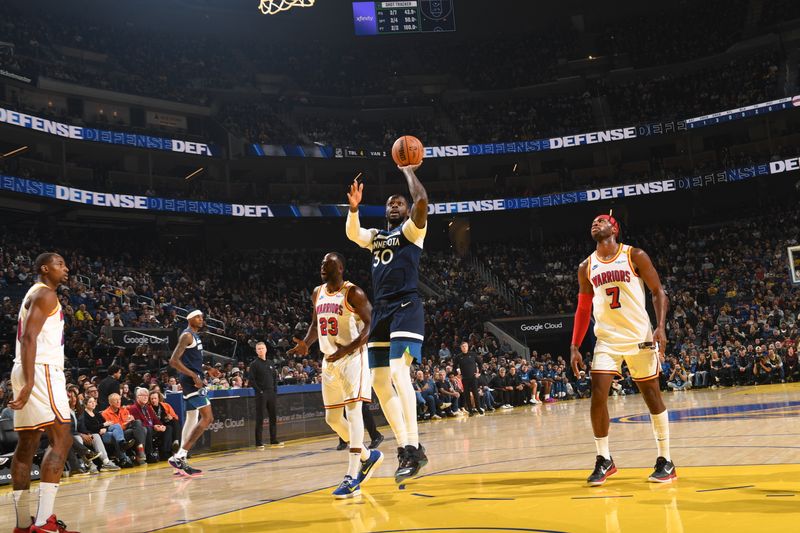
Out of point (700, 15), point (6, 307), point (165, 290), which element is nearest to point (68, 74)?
point (165, 290)

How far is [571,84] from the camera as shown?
42656 millimetres

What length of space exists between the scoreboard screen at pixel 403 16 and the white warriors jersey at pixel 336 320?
107ft

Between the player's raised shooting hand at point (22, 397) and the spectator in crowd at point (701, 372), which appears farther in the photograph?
the spectator in crowd at point (701, 372)

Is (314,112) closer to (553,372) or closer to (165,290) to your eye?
(165,290)

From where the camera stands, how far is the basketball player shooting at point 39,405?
17.9 ft

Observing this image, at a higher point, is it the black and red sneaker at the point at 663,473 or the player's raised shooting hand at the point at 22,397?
the player's raised shooting hand at the point at 22,397

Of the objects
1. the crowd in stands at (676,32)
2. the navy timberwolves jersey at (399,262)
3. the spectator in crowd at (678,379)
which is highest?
the crowd in stands at (676,32)

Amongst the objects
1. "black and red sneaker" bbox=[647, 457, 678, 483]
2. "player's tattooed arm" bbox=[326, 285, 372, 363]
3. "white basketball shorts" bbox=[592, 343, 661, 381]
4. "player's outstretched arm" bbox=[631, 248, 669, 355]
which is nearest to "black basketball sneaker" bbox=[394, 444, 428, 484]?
"player's tattooed arm" bbox=[326, 285, 372, 363]

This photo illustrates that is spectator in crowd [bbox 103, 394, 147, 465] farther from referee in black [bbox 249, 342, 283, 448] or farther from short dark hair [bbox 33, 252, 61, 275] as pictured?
short dark hair [bbox 33, 252, 61, 275]

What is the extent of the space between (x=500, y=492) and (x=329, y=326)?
7.01ft

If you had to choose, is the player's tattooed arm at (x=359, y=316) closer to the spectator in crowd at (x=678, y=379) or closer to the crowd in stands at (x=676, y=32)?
the spectator in crowd at (x=678, y=379)

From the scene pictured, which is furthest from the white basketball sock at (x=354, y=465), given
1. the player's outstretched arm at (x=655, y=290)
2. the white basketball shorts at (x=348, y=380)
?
the player's outstretched arm at (x=655, y=290)

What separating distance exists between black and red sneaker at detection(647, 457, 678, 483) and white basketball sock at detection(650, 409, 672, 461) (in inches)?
2.9

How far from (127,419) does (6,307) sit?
9328 mm
